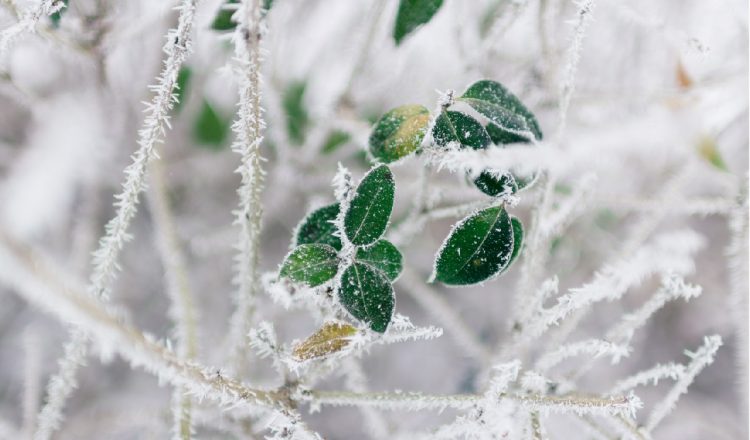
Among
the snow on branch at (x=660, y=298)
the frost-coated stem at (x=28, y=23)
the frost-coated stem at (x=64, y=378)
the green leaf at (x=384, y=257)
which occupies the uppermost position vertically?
the frost-coated stem at (x=28, y=23)

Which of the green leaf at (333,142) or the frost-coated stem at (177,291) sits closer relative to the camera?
the frost-coated stem at (177,291)

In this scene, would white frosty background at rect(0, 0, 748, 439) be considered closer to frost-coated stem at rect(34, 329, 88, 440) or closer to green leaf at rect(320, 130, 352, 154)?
green leaf at rect(320, 130, 352, 154)

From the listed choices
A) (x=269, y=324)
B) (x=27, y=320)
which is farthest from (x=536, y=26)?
(x=27, y=320)

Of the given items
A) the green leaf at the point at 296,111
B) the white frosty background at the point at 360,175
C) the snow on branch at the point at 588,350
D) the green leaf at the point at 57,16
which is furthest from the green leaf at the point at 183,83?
the snow on branch at the point at 588,350

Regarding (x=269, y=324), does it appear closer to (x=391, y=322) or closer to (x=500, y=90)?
(x=391, y=322)

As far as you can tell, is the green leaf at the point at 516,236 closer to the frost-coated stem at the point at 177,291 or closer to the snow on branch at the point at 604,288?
the snow on branch at the point at 604,288

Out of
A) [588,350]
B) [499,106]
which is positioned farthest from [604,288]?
[499,106]

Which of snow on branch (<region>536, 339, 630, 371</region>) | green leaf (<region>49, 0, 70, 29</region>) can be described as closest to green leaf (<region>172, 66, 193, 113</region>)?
green leaf (<region>49, 0, 70, 29</region>)
